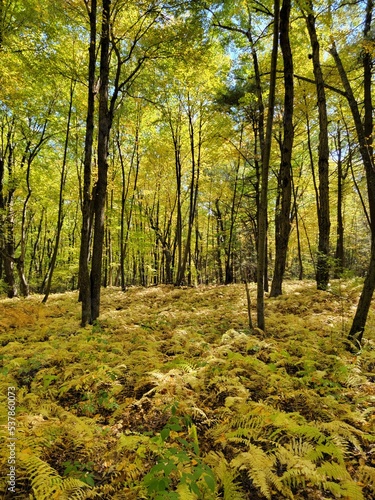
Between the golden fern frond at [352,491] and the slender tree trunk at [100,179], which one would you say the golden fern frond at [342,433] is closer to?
the golden fern frond at [352,491]

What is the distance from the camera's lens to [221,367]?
16.0ft

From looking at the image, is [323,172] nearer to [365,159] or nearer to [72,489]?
[365,159]

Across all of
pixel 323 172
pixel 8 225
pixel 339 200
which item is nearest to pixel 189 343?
pixel 323 172

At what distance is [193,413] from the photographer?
3.71 m

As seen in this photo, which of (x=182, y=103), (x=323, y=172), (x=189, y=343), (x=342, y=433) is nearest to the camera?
(x=342, y=433)

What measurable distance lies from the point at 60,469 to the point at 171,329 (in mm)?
4804

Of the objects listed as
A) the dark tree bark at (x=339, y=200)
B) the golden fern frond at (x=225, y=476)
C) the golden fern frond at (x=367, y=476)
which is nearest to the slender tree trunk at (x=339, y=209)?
the dark tree bark at (x=339, y=200)

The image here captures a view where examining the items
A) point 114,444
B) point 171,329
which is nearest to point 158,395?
point 114,444

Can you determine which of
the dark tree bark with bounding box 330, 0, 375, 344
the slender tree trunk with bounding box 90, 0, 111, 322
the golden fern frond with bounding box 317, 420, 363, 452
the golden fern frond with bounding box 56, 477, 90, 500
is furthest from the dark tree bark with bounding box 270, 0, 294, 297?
the golden fern frond with bounding box 56, 477, 90, 500

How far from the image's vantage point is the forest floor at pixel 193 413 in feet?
8.80

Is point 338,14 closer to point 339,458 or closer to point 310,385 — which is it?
point 310,385

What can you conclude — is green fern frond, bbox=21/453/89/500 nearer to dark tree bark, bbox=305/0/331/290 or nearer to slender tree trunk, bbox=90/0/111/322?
slender tree trunk, bbox=90/0/111/322

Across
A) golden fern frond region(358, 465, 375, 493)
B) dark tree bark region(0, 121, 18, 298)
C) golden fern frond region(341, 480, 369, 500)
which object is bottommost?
golden fern frond region(358, 465, 375, 493)

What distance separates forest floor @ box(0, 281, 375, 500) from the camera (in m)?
2.68
